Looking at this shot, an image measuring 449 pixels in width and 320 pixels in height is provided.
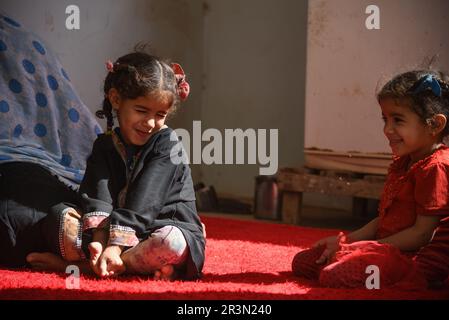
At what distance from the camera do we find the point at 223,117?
3.90m

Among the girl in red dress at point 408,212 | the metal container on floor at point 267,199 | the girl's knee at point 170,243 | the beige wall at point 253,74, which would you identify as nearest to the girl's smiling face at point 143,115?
the girl's knee at point 170,243

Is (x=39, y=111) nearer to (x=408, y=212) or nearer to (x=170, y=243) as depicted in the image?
(x=170, y=243)

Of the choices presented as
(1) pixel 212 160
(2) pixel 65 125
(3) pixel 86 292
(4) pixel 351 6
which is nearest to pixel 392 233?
(3) pixel 86 292

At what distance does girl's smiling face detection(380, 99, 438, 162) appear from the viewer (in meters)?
1.59

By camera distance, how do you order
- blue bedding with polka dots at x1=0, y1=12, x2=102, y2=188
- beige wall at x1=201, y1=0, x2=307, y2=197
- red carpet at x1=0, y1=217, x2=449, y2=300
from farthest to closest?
beige wall at x1=201, y1=0, x2=307, y2=197 → blue bedding with polka dots at x1=0, y1=12, x2=102, y2=188 → red carpet at x1=0, y1=217, x2=449, y2=300

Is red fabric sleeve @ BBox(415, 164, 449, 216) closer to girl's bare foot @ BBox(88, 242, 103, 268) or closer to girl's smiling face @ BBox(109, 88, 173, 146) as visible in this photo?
girl's smiling face @ BBox(109, 88, 173, 146)

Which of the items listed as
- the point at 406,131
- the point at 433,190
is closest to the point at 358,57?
the point at 406,131

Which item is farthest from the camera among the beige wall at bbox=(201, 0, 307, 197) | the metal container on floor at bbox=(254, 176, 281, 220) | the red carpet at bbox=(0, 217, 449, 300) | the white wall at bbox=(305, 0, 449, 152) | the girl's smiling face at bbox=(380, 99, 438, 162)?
the beige wall at bbox=(201, 0, 307, 197)

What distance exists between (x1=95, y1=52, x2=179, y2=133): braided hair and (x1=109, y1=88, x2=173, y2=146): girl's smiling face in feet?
0.05

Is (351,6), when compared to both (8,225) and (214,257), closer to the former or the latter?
(214,257)

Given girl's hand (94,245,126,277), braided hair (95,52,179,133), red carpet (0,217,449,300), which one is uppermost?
braided hair (95,52,179,133)

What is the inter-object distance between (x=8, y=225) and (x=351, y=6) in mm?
1819

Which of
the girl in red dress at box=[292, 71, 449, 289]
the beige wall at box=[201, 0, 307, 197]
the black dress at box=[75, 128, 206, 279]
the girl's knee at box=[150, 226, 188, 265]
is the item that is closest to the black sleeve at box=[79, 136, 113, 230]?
the black dress at box=[75, 128, 206, 279]
